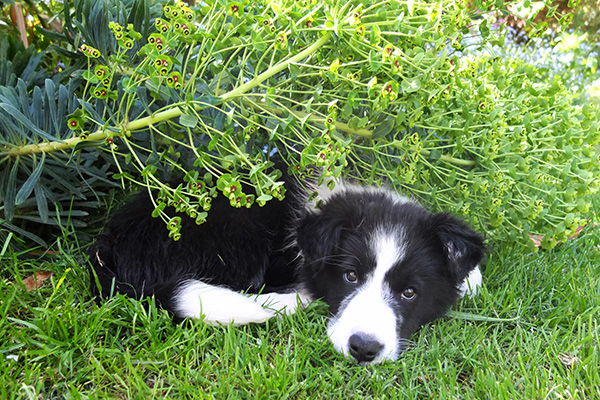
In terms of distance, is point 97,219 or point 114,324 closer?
point 114,324

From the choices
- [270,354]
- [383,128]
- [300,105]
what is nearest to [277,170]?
[300,105]

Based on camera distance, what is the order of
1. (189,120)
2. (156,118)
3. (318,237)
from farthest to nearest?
(318,237) → (156,118) → (189,120)

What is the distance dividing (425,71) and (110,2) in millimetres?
1395

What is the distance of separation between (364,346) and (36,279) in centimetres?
144

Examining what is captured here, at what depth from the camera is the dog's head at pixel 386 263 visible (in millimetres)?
1958

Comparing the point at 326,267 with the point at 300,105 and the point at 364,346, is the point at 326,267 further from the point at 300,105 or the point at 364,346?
the point at 300,105

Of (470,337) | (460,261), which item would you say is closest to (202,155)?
(460,261)

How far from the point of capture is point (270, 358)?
6.08 ft

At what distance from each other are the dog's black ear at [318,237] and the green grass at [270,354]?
254mm

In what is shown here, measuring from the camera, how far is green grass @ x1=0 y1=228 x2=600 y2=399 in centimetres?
162

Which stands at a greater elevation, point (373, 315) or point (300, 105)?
point (300, 105)

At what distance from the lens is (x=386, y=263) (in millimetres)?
2037

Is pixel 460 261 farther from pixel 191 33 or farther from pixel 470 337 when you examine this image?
pixel 191 33

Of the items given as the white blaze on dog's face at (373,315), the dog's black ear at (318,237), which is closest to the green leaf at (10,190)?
the dog's black ear at (318,237)
